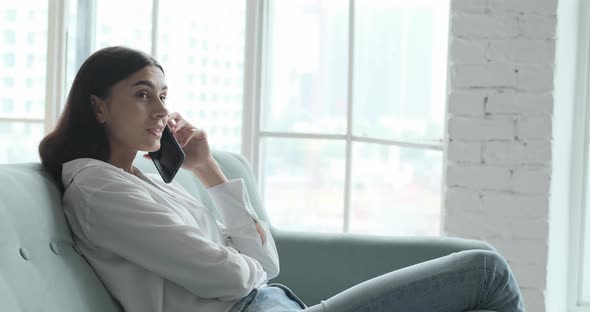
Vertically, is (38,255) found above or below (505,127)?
below

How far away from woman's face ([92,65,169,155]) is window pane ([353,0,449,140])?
1500 mm

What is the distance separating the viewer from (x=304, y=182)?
3383 millimetres

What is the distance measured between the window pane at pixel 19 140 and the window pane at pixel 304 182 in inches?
53.7

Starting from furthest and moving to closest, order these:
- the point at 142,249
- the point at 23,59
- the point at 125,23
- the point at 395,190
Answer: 1. the point at 23,59
2. the point at 125,23
3. the point at 395,190
4. the point at 142,249

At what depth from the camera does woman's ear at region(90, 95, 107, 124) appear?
1584mm

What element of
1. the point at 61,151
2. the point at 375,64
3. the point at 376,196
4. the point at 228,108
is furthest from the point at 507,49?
the point at 61,151

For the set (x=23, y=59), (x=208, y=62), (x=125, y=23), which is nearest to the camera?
(x=208, y=62)

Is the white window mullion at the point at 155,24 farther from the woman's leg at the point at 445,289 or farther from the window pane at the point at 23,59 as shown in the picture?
the woman's leg at the point at 445,289

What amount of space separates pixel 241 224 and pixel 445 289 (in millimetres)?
585

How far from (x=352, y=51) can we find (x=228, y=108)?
2.37 ft

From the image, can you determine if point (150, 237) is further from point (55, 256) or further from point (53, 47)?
point (53, 47)

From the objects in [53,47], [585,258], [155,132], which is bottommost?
[585,258]

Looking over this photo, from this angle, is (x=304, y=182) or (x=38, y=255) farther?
(x=304, y=182)

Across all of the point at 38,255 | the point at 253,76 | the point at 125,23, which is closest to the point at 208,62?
the point at 253,76
